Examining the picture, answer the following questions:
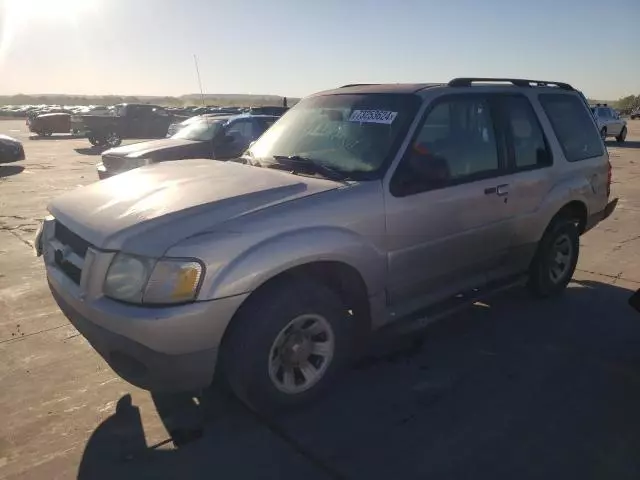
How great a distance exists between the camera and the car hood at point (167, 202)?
2775mm

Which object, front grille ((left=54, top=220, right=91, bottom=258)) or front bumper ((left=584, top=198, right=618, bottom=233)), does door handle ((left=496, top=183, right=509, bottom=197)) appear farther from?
front grille ((left=54, top=220, right=91, bottom=258))

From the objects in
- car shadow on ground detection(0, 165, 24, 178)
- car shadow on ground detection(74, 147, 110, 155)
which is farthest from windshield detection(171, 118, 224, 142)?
car shadow on ground detection(74, 147, 110, 155)

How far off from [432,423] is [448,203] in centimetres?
146

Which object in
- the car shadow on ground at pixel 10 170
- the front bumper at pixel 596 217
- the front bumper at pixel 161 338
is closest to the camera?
the front bumper at pixel 161 338

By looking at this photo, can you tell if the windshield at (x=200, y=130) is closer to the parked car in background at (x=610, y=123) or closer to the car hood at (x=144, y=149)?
the car hood at (x=144, y=149)

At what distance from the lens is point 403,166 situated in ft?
11.5

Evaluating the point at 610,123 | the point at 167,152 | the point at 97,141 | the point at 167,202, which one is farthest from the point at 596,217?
the point at 610,123

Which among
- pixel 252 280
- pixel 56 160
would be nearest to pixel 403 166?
pixel 252 280

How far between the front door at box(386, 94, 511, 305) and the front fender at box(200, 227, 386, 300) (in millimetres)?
221

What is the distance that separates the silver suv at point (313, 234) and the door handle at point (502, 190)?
14mm

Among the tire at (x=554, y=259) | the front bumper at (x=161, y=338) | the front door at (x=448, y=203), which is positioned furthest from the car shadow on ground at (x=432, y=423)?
the tire at (x=554, y=259)

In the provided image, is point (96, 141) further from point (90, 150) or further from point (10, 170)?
point (10, 170)

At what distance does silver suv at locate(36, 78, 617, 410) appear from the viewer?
2707 mm

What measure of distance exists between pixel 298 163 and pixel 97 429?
2060 mm
